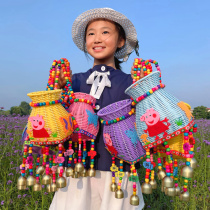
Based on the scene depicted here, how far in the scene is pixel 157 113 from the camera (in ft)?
4.15

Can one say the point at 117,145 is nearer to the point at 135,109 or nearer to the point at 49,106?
the point at 135,109

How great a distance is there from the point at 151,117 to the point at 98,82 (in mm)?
726

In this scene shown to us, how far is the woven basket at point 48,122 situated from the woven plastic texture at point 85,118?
10 cm

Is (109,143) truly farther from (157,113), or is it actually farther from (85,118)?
(157,113)

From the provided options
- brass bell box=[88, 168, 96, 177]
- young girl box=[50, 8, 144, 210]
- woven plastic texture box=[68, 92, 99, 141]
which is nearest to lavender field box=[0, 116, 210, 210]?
young girl box=[50, 8, 144, 210]

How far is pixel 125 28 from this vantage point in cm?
212

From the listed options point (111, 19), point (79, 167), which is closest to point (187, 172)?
point (79, 167)

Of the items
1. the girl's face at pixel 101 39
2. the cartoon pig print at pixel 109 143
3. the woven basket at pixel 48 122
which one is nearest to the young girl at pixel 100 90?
the girl's face at pixel 101 39

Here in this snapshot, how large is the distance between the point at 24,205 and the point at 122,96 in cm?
202

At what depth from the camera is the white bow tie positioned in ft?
5.91

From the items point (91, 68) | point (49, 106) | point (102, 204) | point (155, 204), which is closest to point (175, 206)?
point (155, 204)

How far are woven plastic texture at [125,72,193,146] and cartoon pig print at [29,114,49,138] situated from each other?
607 mm

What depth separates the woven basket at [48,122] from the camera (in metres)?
1.37

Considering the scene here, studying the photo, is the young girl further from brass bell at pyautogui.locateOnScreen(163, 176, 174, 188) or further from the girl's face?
brass bell at pyautogui.locateOnScreen(163, 176, 174, 188)
